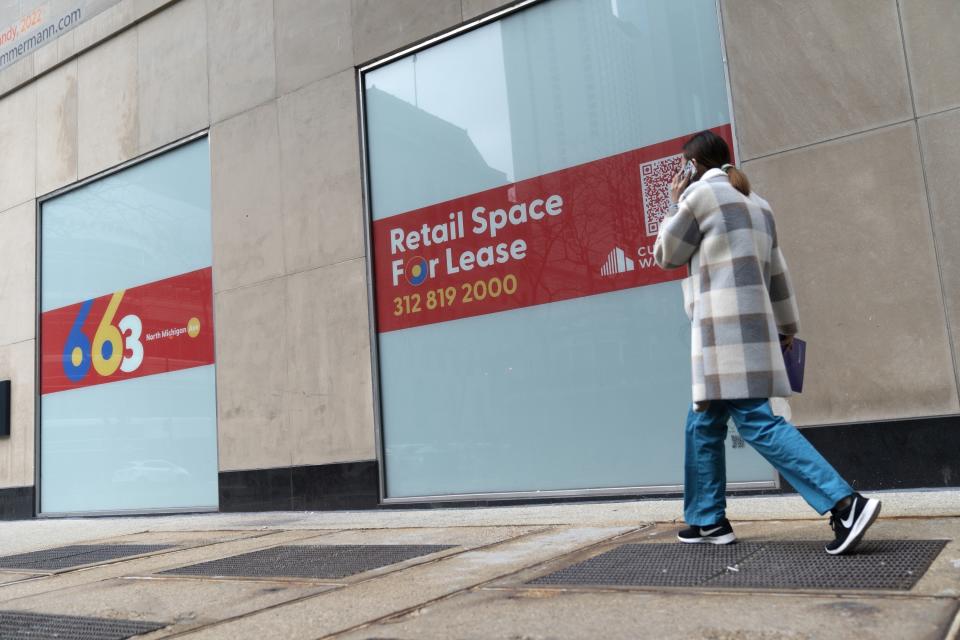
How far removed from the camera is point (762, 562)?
3238 mm

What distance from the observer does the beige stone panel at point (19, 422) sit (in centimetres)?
1033

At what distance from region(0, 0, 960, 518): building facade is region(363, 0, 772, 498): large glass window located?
2cm

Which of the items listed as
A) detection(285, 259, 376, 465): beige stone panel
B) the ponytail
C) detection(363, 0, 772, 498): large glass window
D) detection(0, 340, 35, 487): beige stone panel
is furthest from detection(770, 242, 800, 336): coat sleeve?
detection(0, 340, 35, 487): beige stone panel

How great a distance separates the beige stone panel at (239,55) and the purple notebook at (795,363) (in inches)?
248

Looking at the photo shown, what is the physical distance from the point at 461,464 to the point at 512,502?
0.61 meters

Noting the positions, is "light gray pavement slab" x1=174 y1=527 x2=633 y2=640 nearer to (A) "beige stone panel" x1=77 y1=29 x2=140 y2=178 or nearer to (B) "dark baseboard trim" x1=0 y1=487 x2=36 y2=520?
(A) "beige stone panel" x1=77 y1=29 x2=140 y2=178

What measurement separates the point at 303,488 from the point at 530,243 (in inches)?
125

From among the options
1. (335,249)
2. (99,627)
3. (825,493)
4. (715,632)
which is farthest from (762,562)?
(335,249)

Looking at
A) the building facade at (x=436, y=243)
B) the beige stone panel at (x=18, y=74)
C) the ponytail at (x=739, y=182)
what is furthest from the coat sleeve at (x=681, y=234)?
the beige stone panel at (x=18, y=74)

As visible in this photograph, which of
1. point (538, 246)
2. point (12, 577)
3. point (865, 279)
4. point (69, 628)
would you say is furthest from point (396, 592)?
point (538, 246)

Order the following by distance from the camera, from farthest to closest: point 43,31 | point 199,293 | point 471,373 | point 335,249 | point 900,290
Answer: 1. point 43,31
2. point 199,293
3. point 335,249
4. point 471,373
5. point 900,290

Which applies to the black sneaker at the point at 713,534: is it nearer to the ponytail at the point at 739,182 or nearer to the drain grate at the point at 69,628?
the ponytail at the point at 739,182

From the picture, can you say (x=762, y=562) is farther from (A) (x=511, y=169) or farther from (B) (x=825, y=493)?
(A) (x=511, y=169)

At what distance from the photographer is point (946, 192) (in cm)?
506
